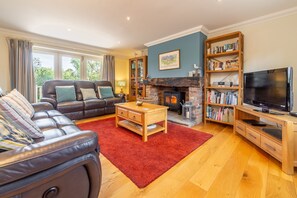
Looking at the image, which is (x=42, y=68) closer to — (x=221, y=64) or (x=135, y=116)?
(x=135, y=116)

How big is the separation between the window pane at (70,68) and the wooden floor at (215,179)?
12.2 feet

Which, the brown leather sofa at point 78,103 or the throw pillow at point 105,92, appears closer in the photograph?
the brown leather sofa at point 78,103

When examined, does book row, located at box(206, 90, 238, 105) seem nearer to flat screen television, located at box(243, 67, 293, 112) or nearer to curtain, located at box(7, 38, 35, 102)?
flat screen television, located at box(243, 67, 293, 112)

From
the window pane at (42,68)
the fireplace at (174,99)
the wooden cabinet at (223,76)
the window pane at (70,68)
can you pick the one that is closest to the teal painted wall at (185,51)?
the wooden cabinet at (223,76)

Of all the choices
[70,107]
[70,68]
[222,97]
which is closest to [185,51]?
[222,97]

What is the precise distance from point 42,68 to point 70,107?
1.84 metres

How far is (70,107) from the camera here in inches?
129

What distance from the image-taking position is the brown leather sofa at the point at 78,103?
3.23m

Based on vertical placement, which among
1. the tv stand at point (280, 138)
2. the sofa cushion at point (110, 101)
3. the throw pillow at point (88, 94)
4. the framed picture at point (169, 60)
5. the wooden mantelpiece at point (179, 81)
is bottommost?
the tv stand at point (280, 138)

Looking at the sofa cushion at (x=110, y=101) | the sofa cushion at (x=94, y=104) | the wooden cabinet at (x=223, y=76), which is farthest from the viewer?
the sofa cushion at (x=110, y=101)

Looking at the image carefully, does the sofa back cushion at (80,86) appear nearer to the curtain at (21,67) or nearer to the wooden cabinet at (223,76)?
the curtain at (21,67)

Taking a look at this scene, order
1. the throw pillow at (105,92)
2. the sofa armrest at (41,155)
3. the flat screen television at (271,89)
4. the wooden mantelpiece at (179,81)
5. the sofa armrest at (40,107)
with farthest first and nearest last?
the throw pillow at (105,92)
the wooden mantelpiece at (179,81)
the sofa armrest at (40,107)
the flat screen television at (271,89)
the sofa armrest at (41,155)

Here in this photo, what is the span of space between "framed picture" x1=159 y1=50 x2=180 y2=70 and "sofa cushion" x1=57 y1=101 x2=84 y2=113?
Result: 7.95 ft

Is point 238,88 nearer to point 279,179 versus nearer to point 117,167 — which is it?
point 279,179
